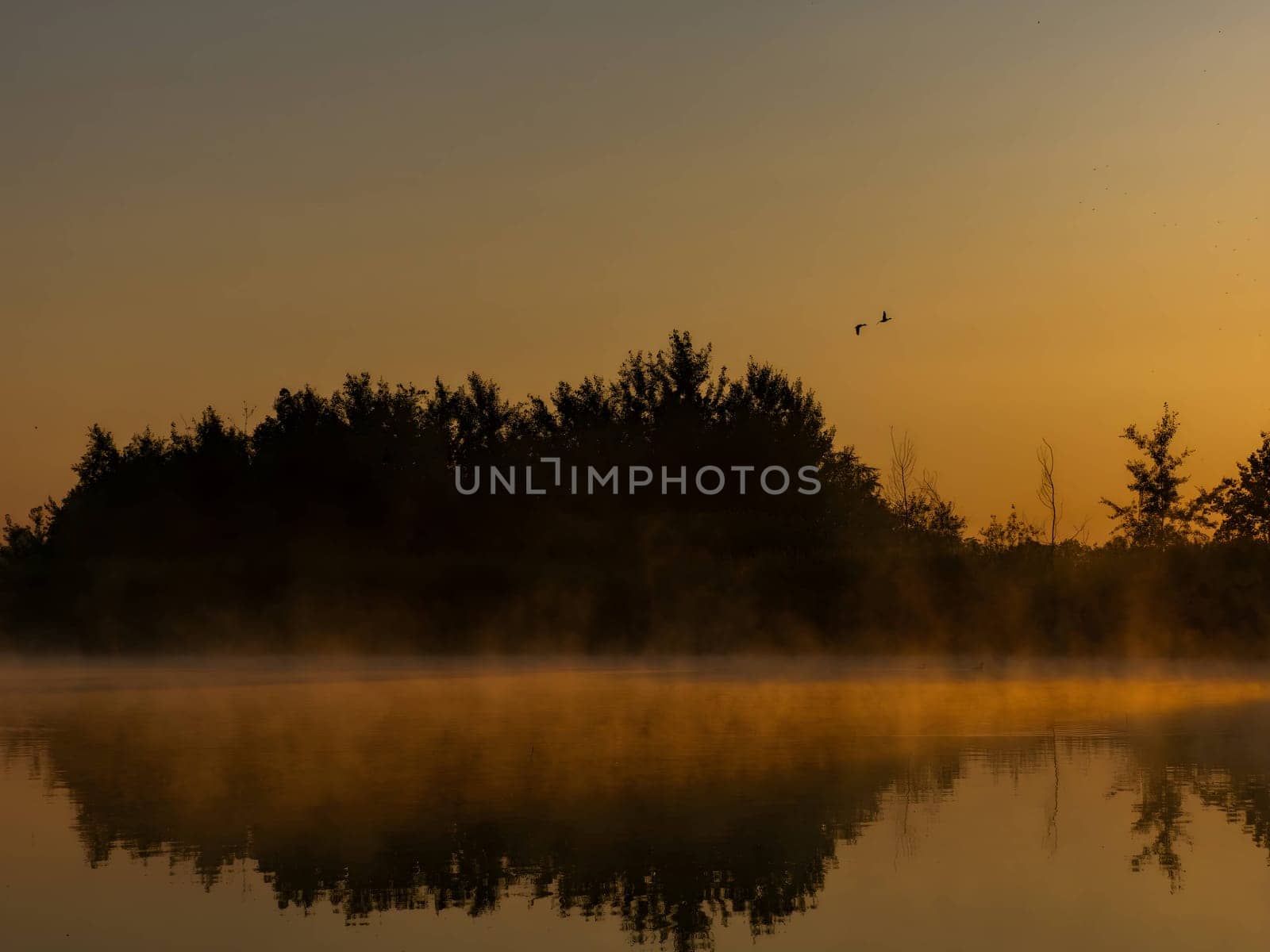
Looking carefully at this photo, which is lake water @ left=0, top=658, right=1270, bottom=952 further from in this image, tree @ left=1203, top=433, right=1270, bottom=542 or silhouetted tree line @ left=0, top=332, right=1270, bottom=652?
tree @ left=1203, top=433, right=1270, bottom=542

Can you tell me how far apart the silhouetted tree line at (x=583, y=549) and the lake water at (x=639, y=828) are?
2360 centimetres

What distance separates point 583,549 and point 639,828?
53173mm

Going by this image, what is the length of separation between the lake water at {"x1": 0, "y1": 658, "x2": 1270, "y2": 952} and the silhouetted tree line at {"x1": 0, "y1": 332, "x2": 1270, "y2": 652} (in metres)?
23.6

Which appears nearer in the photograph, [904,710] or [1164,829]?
[1164,829]

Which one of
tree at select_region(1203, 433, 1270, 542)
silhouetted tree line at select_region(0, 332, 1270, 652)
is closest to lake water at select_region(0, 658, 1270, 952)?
silhouetted tree line at select_region(0, 332, 1270, 652)

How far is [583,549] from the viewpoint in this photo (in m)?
68.4

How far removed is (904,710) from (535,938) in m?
19.6

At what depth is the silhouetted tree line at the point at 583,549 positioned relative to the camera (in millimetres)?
54156

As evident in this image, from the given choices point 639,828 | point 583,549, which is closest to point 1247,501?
point 583,549

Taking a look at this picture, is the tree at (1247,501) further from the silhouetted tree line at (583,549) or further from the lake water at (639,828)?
the lake water at (639,828)

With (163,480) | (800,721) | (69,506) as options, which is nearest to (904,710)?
(800,721)

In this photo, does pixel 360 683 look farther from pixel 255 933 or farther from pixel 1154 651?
pixel 255 933

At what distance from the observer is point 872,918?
11.5m

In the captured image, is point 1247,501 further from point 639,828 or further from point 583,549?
point 639,828
